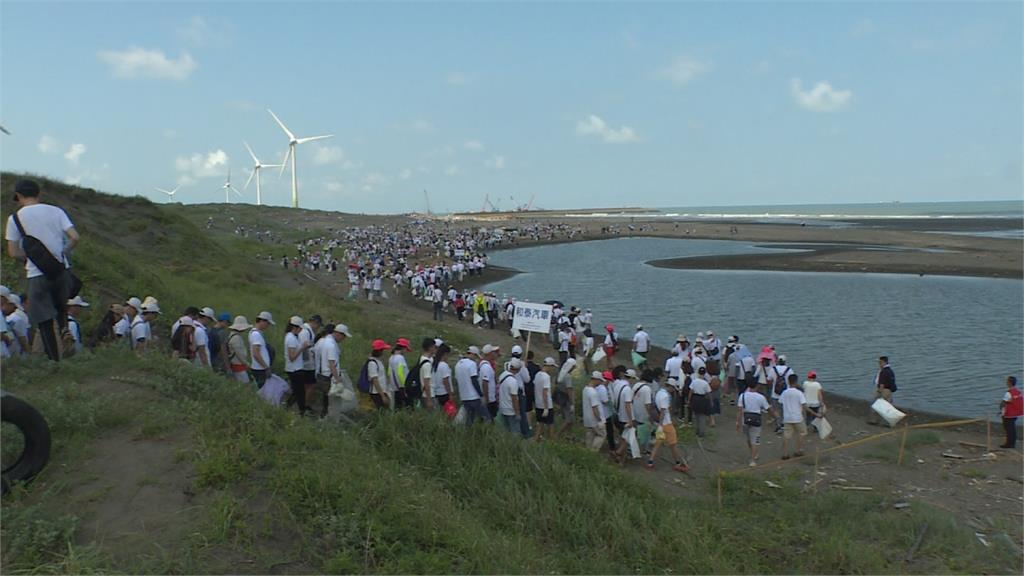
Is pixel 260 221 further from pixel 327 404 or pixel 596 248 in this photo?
pixel 327 404

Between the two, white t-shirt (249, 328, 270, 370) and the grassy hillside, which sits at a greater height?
white t-shirt (249, 328, 270, 370)

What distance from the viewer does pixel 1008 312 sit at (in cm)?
3170

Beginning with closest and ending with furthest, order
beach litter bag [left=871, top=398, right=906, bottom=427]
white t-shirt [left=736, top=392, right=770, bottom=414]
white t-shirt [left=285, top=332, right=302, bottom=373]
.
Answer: white t-shirt [left=285, top=332, right=302, bottom=373]
white t-shirt [left=736, top=392, right=770, bottom=414]
beach litter bag [left=871, top=398, right=906, bottom=427]

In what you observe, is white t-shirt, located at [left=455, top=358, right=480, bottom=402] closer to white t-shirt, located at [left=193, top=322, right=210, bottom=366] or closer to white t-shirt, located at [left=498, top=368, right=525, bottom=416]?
white t-shirt, located at [left=498, top=368, right=525, bottom=416]

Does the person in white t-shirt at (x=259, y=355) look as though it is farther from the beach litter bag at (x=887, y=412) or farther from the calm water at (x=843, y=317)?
the calm water at (x=843, y=317)

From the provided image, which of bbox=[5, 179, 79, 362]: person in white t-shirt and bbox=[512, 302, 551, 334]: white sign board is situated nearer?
bbox=[5, 179, 79, 362]: person in white t-shirt

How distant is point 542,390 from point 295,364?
3.99m

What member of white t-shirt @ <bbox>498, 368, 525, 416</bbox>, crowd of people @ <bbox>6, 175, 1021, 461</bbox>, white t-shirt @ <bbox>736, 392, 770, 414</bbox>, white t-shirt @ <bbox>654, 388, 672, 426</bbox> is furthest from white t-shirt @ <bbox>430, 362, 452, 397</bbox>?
white t-shirt @ <bbox>736, 392, 770, 414</bbox>

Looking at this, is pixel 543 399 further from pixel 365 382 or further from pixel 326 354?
pixel 326 354

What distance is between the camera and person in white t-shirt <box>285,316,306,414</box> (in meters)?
10.0

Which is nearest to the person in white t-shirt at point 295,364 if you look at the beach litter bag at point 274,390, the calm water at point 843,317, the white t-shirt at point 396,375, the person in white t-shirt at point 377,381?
the beach litter bag at point 274,390

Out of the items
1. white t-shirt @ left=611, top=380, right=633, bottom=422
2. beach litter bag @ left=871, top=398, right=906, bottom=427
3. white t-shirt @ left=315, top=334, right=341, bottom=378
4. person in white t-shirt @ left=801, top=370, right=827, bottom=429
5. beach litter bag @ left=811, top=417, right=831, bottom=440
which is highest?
white t-shirt @ left=315, top=334, right=341, bottom=378

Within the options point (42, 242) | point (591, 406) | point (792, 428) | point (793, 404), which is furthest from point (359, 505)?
point (792, 428)

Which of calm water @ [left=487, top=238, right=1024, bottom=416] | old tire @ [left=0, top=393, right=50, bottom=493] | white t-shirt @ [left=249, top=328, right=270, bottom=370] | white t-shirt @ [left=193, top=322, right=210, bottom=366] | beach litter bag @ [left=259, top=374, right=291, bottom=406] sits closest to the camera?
old tire @ [left=0, top=393, right=50, bottom=493]
